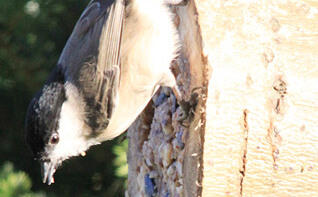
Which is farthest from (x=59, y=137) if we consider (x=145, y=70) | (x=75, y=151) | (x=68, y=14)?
(x=68, y=14)

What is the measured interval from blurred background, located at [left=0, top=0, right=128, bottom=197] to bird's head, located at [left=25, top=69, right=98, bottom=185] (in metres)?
0.63

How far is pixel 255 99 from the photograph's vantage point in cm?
140

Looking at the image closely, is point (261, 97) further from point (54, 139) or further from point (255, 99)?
point (54, 139)

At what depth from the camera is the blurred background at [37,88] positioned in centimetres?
254

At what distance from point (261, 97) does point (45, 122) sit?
759 millimetres

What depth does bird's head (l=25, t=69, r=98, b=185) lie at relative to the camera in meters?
1.72

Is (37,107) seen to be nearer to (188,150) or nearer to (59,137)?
(59,137)

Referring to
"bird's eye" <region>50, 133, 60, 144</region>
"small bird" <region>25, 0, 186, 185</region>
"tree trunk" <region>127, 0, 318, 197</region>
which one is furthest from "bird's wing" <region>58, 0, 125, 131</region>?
"tree trunk" <region>127, 0, 318, 197</region>

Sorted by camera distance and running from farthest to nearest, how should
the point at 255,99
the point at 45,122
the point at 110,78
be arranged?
1. the point at 110,78
2. the point at 45,122
3. the point at 255,99

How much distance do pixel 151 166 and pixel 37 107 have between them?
0.53 meters

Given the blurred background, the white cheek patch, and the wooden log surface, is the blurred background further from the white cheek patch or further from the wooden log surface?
the wooden log surface

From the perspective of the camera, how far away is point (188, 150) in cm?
152

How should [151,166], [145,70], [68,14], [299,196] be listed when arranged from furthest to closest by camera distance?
1. [68,14]
2. [151,166]
3. [145,70]
4. [299,196]

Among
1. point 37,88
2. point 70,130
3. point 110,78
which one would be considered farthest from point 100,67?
point 37,88
